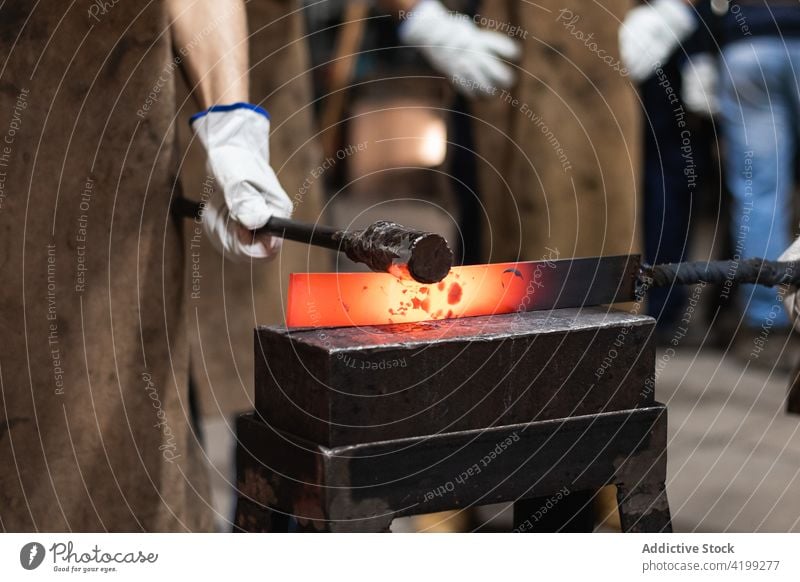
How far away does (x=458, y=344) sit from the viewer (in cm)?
125

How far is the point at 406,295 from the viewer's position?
133 centimetres

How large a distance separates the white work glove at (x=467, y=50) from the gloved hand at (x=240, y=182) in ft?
3.45

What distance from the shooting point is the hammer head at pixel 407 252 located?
1217mm

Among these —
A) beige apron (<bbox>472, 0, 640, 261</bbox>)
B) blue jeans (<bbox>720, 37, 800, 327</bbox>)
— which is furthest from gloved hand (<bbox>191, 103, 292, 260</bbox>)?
blue jeans (<bbox>720, 37, 800, 327</bbox>)

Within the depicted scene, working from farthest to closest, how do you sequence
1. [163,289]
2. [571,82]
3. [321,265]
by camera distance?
[321,265]
[571,82]
[163,289]

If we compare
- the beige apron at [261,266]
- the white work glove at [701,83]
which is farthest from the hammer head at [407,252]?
the white work glove at [701,83]

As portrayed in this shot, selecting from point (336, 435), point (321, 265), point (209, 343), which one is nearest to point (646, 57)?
point (321, 265)

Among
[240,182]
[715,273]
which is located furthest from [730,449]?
[240,182]

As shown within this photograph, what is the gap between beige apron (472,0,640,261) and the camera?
249 centimetres

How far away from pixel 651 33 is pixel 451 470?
2.22 meters

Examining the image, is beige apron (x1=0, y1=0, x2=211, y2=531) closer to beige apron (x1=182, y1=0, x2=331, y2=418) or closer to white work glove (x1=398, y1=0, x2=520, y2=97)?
beige apron (x1=182, y1=0, x2=331, y2=418)

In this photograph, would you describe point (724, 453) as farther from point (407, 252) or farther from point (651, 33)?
point (407, 252)

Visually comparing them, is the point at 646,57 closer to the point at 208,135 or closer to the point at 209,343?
the point at 209,343
